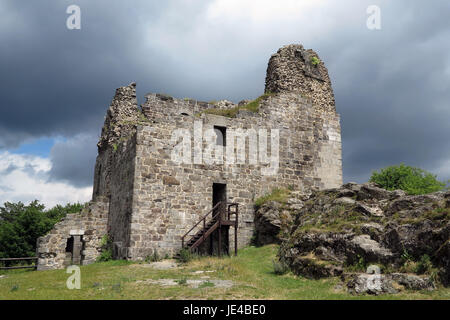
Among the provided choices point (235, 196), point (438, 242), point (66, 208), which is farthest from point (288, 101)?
point (66, 208)

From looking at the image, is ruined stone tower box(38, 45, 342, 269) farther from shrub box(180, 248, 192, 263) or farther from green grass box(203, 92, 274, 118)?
shrub box(180, 248, 192, 263)

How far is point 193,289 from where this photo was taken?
9141mm

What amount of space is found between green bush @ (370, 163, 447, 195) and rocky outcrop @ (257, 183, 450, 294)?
17150 mm

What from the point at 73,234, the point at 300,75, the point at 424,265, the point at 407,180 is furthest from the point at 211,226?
the point at 407,180

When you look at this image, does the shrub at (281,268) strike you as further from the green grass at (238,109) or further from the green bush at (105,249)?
the green grass at (238,109)

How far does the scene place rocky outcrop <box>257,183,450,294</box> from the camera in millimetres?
8859

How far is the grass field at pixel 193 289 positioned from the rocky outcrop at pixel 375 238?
0.53 m

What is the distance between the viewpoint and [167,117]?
18891 mm

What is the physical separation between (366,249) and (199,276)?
4.66 meters

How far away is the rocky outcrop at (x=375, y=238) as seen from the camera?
8859mm

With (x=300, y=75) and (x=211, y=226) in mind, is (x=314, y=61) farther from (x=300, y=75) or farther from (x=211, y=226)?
(x=211, y=226)

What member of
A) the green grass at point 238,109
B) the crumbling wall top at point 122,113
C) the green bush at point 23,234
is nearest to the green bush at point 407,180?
the green grass at point 238,109
